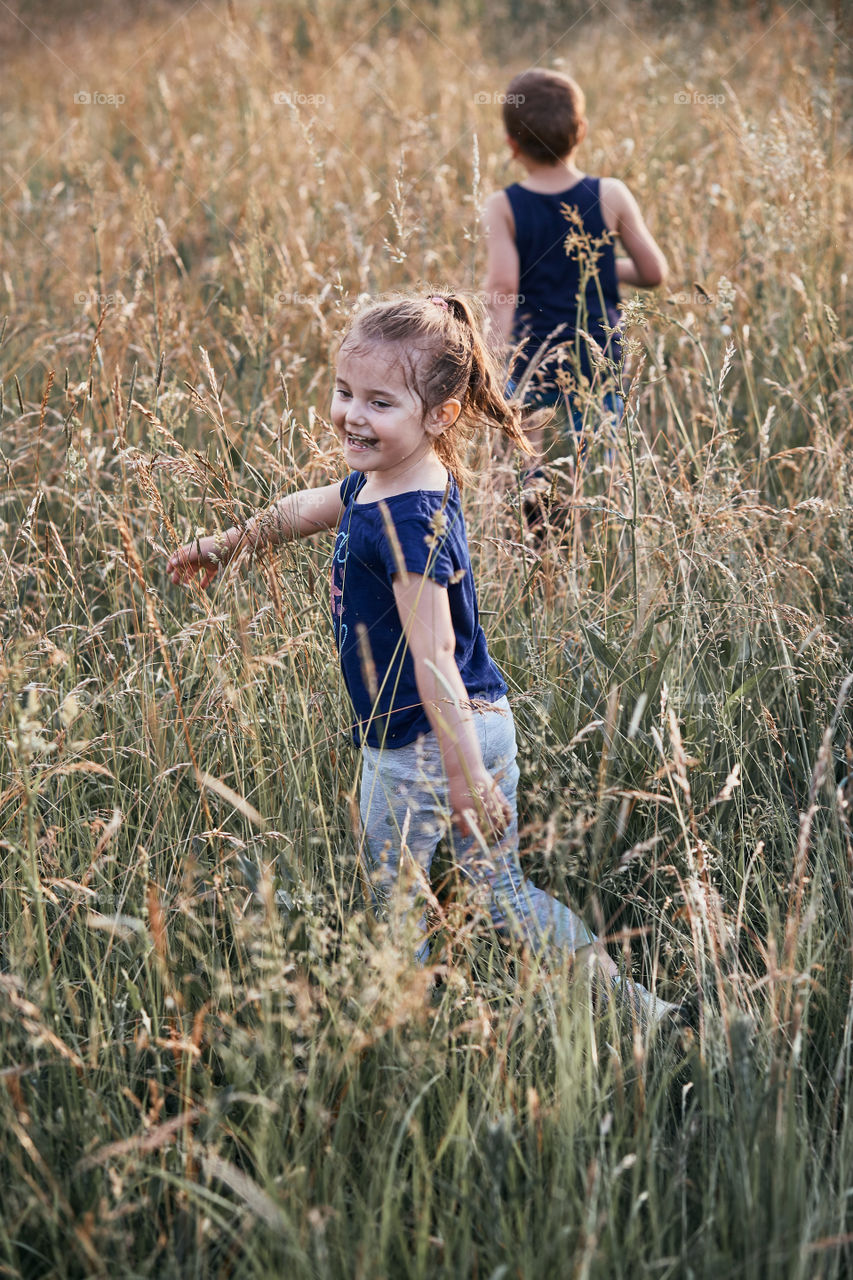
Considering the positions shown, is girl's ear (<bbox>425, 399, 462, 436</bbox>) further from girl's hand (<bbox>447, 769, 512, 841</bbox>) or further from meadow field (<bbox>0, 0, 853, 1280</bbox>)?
girl's hand (<bbox>447, 769, 512, 841</bbox>)

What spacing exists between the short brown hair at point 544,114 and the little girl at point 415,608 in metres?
1.79

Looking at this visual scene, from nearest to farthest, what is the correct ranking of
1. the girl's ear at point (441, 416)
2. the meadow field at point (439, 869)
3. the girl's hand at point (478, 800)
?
the meadow field at point (439, 869) → the girl's hand at point (478, 800) → the girl's ear at point (441, 416)

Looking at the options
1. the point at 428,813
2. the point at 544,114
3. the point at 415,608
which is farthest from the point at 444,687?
the point at 544,114

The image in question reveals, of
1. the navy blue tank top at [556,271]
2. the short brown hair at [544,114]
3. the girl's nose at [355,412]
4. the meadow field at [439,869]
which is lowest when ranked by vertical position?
the meadow field at [439,869]

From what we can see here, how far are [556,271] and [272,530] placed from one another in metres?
1.95

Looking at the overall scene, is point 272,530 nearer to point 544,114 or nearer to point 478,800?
point 478,800

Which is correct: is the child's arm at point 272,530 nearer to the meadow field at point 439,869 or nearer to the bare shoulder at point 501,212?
the meadow field at point 439,869

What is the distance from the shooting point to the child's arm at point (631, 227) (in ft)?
10.7

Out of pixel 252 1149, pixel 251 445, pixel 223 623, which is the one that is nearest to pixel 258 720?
pixel 223 623

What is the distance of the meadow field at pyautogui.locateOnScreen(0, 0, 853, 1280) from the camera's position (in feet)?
3.84

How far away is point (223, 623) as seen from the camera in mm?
1916

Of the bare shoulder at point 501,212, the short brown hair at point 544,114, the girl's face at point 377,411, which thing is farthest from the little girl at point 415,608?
the short brown hair at point 544,114

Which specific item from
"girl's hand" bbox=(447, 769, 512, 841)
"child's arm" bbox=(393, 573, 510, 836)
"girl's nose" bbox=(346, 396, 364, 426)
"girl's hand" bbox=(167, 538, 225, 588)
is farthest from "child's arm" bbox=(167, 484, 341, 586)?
"girl's hand" bbox=(447, 769, 512, 841)

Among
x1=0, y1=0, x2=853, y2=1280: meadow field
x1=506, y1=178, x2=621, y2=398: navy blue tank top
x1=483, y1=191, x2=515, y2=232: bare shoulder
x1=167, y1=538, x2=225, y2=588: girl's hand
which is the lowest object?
x1=0, y1=0, x2=853, y2=1280: meadow field
